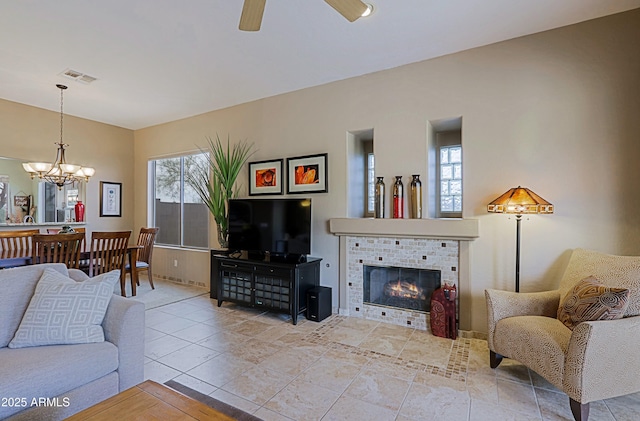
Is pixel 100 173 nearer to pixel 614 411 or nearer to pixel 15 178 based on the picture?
pixel 15 178

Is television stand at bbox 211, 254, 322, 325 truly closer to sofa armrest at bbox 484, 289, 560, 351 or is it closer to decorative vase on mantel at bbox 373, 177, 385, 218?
decorative vase on mantel at bbox 373, 177, 385, 218

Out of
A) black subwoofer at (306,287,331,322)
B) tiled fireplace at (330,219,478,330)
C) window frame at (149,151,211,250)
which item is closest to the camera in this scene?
tiled fireplace at (330,219,478,330)

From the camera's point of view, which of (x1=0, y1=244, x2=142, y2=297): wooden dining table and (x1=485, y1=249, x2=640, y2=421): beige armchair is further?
(x1=0, y1=244, x2=142, y2=297): wooden dining table

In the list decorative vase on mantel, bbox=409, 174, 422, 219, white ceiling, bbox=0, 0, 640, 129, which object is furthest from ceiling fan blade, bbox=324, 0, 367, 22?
decorative vase on mantel, bbox=409, 174, 422, 219

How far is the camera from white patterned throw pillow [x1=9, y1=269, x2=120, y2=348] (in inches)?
Answer: 70.0

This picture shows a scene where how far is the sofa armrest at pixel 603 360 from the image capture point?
1.82m

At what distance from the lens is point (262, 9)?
1.82 meters

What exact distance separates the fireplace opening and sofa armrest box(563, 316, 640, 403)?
4.97 ft

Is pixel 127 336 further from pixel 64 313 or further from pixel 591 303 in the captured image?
pixel 591 303

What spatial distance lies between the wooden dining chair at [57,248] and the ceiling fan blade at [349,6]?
12.7 ft

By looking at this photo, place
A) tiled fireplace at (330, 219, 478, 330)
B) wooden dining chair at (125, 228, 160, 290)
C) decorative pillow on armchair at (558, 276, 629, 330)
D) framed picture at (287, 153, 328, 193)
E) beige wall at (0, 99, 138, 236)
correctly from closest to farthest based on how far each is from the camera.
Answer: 1. decorative pillow on armchair at (558, 276, 629, 330)
2. tiled fireplace at (330, 219, 478, 330)
3. framed picture at (287, 153, 328, 193)
4. beige wall at (0, 99, 138, 236)
5. wooden dining chair at (125, 228, 160, 290)

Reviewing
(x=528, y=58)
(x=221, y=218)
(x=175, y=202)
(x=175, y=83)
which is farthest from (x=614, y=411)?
(x=175, y=202)

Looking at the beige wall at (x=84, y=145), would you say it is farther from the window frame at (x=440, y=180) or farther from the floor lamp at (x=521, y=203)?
the floor lamp at (x=521, y=203)

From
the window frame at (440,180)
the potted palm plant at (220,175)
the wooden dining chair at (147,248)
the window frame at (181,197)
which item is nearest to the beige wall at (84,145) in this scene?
the window frame at (181,197)
